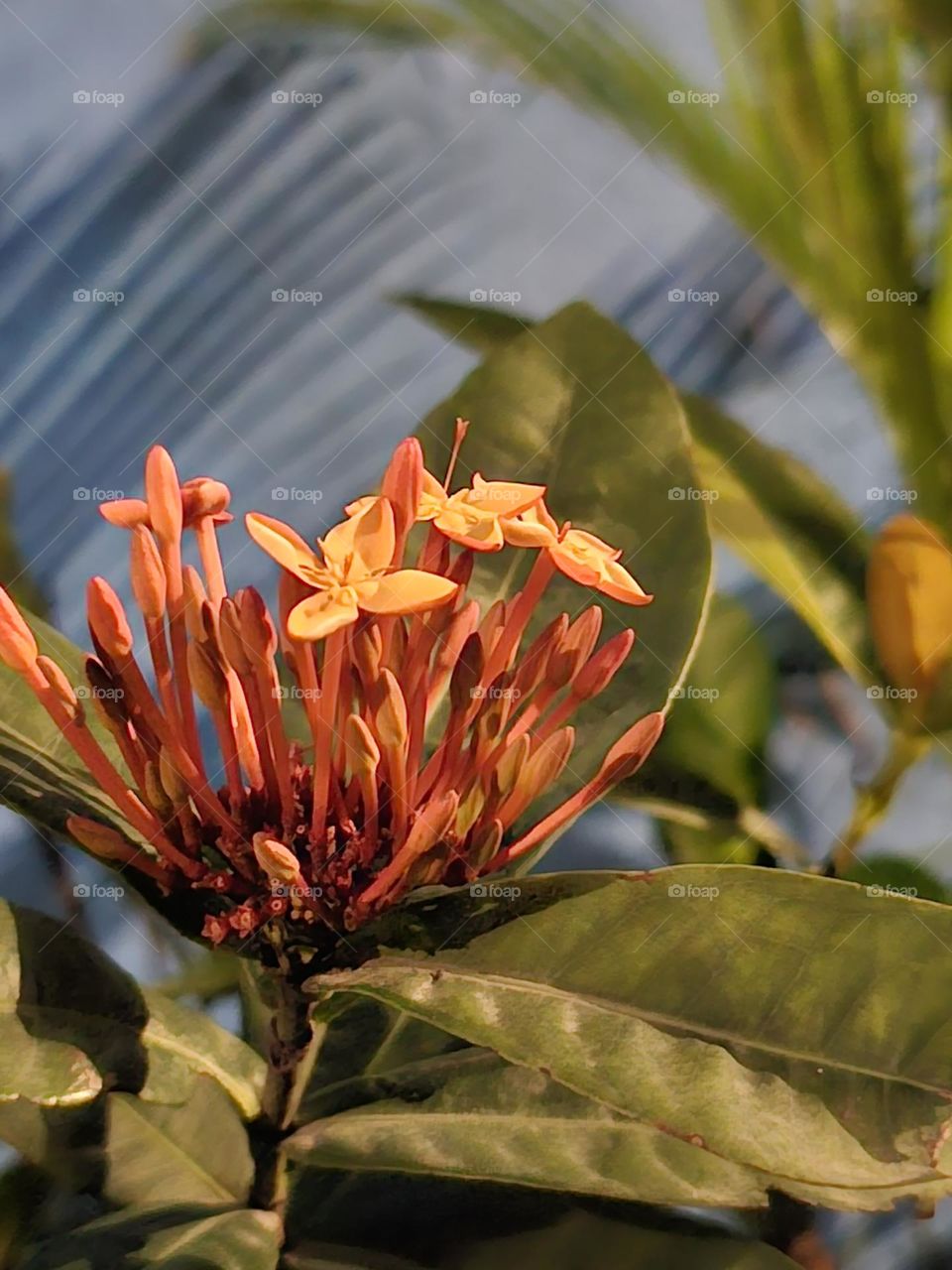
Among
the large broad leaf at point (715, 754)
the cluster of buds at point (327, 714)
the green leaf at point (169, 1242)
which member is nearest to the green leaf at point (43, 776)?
the cluster of buds at point (327, 714)

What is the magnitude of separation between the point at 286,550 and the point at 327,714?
0.05 metres

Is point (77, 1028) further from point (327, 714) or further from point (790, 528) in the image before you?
point (790, 528)

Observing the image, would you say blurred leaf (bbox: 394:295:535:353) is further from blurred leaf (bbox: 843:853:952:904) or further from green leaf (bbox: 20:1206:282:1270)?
green leaf (bbox: 20:1206:282:1270)

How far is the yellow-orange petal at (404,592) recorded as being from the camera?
0.32 m

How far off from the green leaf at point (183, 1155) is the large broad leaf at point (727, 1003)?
A: 0.39 feet

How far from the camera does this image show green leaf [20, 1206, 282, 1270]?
37 centimetres

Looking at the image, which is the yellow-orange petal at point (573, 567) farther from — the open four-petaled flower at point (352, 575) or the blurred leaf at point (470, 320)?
the blurred leaf at point (470, 320)

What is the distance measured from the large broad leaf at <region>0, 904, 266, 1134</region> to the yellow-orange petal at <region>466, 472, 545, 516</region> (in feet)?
0.60

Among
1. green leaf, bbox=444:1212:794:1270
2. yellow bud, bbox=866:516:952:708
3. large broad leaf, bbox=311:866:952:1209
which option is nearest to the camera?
large broad leaf, bbox=311:866:952:1209

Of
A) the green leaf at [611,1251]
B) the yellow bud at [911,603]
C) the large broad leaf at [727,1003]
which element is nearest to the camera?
the large broad leaf at [727,1003]

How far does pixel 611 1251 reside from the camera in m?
0.42

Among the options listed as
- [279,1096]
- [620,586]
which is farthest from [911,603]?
[279,1096]

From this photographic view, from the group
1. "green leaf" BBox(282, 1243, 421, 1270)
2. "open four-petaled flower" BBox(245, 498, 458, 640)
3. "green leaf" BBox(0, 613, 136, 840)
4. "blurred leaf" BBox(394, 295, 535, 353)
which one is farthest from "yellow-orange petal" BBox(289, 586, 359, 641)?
"blurred leaf" BBox(394, 295, 535, 353)

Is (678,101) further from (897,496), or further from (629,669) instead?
(629,669)
